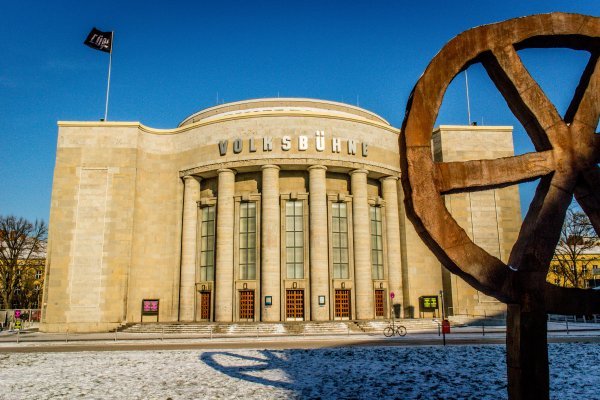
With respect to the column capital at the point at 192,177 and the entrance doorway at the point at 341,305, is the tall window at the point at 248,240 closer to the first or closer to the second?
the column capital at the point at 192,177

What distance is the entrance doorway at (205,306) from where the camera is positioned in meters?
49.1

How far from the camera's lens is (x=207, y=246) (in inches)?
1983

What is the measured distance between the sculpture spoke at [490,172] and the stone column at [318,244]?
1385 inches

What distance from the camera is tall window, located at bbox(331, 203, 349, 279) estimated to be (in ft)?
161

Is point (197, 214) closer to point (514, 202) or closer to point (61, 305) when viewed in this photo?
point (61, 305)

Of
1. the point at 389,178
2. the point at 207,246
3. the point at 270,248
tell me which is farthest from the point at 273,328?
the point at 389,178

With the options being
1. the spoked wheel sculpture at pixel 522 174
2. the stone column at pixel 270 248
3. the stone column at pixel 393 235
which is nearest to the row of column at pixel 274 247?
the stone column at pixel 270 248

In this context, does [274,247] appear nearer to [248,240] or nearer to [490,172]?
[248,240]

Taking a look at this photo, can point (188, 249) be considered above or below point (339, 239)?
below

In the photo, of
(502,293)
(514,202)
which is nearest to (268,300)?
(514,202)

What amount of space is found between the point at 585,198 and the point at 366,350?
1555 centimetres

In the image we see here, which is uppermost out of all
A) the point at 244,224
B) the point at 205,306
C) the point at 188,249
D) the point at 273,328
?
the point at 244,224

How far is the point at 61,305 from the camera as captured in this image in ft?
152

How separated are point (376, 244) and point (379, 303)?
6.19 metres
